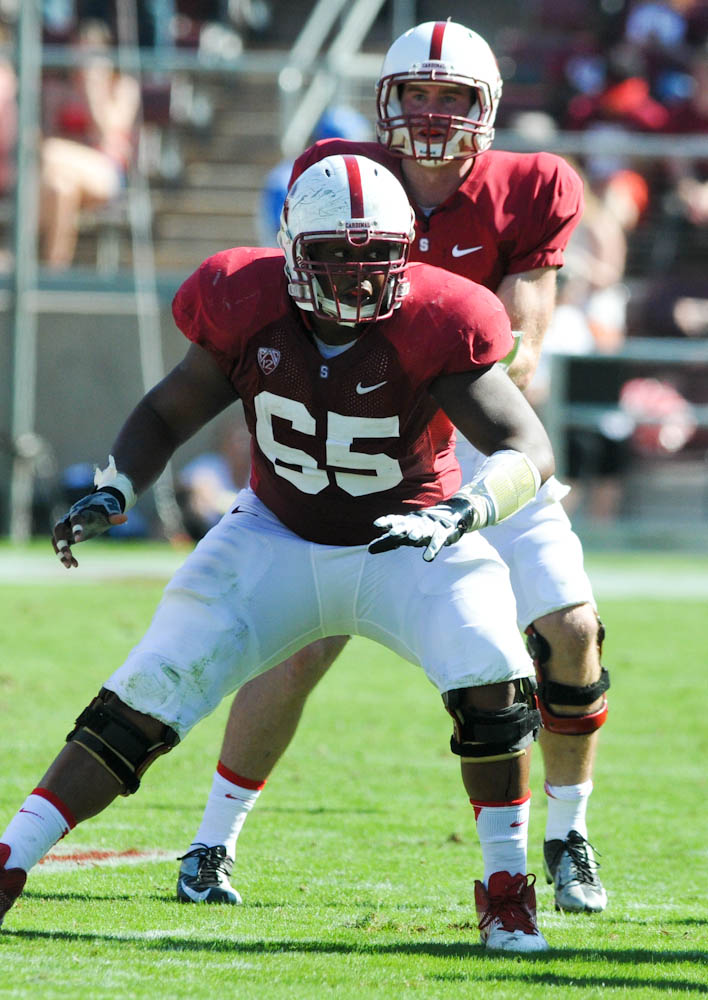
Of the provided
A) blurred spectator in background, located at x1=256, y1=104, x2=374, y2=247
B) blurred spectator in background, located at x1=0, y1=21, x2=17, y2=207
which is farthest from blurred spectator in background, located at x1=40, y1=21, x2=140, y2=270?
blurred spectator in background, located at x1=256, y1=104, x2=374, y2=247

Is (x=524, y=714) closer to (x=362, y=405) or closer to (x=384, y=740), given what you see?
(x=362, y=405)

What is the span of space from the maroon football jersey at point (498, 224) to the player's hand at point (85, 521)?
3.95ft

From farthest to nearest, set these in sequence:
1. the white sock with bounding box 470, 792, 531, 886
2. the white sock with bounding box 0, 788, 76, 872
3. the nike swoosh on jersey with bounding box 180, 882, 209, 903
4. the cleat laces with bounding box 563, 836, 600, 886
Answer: the cleat laces with bounding box 563, 836, 600, 886 → the nike swoosh on jersey with bounding box 180, 882, 209, 903 → the white sock with bounding box 470, 792, 531, 886 → the white sock with bounding box 0, 788, 76, 872

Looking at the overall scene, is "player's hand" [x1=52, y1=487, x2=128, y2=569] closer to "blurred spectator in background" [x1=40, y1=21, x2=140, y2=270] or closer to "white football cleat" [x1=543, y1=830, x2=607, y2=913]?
"white football cleat" [x1=543, y1=830, x2=607, y2=913]

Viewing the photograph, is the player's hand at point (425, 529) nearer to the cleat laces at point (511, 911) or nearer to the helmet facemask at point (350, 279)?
the helmet facemask at point (350, 279)

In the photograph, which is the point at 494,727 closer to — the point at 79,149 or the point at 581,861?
the point at 581,861

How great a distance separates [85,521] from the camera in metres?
3.44

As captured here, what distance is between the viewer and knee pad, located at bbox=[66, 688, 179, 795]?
332cm

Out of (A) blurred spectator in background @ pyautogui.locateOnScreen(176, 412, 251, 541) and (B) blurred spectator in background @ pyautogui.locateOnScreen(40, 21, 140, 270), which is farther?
(B) blurred spectator in background @ pyautogui.locateOnScreen(40, 21, 140, 270)

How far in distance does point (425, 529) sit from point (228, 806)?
1.15 m

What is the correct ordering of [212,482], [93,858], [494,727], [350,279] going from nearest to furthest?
[494,727] → [350,279] → [93,858] → [212,482]

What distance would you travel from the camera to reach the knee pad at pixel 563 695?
13.2ft

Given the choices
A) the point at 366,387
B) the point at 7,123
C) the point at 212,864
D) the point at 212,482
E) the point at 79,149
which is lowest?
the point at 212,482

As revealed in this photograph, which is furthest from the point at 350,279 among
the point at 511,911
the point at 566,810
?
the point at 566,810
